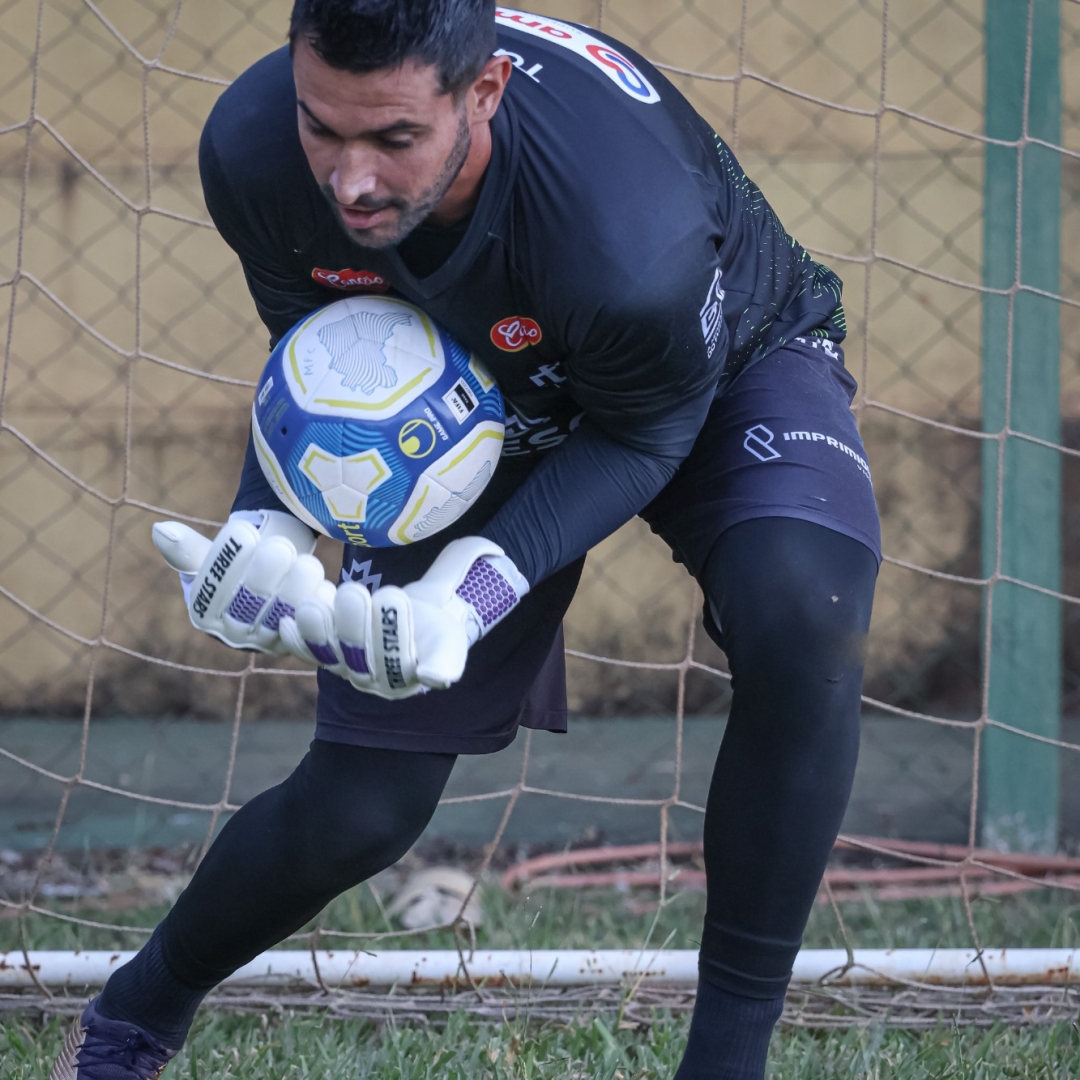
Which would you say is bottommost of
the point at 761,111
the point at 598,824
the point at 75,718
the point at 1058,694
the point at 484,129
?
the point at 75,718

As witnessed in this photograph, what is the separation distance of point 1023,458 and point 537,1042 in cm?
199

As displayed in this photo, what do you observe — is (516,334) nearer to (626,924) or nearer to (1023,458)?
(626,924)

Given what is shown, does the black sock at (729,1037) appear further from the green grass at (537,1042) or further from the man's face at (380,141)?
the man's face at (380,141)

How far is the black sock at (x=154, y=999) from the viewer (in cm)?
189

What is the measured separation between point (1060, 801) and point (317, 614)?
9.69 ft

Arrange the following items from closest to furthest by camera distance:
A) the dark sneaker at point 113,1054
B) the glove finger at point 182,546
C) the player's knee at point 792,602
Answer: the glove finger at point 182,546 < the player's knee at point 792,602 < the dark sneaker at point 113,1054

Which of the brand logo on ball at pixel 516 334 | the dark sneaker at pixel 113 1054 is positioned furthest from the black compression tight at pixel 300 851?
the brand logo on ball at pixel 516 334

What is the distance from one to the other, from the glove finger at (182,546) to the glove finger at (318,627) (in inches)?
6.5

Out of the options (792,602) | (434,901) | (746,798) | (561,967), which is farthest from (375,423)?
(434,901)

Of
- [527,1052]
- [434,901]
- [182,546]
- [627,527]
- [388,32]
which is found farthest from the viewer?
[627,527]

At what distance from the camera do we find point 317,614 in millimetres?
1414

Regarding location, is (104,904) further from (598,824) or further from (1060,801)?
(1060,801)

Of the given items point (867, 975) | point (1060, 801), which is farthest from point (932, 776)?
point (867, 975)

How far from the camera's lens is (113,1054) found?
1872 mm
